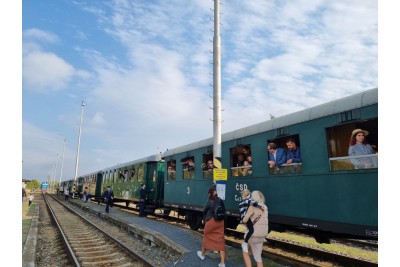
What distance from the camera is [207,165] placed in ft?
36.6

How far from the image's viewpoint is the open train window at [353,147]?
586 cm

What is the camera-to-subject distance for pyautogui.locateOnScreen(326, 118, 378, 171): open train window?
5855mm

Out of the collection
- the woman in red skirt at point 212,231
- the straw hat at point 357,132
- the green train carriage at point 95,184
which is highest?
the straw hat at point 357,132

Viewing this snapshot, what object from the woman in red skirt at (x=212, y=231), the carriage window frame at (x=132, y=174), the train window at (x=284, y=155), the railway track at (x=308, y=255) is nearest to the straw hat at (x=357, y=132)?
the train window at (x=284, y=155)

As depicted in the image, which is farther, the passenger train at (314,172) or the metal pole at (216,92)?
the metal pole at (216,92)

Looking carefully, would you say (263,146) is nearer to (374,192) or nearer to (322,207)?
(322,207)

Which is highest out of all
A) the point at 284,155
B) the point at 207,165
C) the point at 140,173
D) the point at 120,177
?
the point at 284,155

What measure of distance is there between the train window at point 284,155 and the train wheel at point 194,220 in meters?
4.98

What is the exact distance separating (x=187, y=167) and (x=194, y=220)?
6.94 ft

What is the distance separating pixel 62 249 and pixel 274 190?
7.08m

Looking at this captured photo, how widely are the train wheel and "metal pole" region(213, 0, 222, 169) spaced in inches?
155

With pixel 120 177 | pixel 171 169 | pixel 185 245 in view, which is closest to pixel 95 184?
pixel 120 177

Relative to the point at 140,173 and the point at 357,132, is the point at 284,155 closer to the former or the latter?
the point at 357,132

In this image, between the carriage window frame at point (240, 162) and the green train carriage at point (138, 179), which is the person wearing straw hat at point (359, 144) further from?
the green train carriage at point (138, 179)
